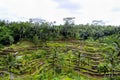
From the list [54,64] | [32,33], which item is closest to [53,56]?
[54,64]

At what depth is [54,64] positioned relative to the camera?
5122 centimetres

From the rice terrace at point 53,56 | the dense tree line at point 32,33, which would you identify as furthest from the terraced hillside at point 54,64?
the dense tree line at point 32,33

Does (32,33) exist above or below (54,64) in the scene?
above

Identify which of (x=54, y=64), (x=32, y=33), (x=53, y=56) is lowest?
(x=54, y=64)

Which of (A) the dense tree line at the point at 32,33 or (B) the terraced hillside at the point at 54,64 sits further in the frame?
(A) the dense tree line at the point at 32,33

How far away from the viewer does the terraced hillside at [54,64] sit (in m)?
46.6

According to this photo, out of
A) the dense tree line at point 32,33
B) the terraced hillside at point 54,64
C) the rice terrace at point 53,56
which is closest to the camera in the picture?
the terraced hillside at point 54,64

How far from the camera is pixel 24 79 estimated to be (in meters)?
44.6

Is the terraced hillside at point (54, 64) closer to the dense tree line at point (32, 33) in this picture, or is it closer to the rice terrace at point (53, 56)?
the rice terrace at point (53, 56)

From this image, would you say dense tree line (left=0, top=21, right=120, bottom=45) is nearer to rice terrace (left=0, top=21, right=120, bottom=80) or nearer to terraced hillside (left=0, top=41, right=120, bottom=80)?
rice terrace (left=0, top=21, right=120, bottom=80)

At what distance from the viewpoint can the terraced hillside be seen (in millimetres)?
46625

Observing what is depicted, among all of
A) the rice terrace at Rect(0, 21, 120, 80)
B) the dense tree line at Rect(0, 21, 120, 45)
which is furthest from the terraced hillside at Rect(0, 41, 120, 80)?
the dense tree line at Rect(0, 21, 120, 45)

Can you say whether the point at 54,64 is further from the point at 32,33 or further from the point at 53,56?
the point at 32,33

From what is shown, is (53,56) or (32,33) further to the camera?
(32,33)
